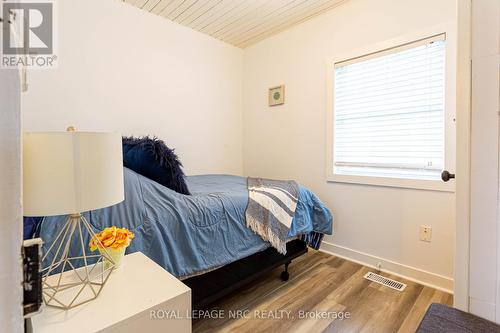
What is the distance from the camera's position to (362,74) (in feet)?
7.64

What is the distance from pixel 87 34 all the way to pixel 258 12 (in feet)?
5.42

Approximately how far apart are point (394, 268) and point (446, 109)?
1.35m

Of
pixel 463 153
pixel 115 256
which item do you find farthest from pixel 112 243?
pixel 463 153

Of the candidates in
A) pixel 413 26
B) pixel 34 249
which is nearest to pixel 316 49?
pixel 413 26

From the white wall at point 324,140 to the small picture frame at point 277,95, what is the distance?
0.21ft

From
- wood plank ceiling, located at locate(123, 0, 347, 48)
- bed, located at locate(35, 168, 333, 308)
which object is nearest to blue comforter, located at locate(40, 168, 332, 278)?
bed, located at locate(35, 168, 333, 308)

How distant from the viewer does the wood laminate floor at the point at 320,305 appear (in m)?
1.49

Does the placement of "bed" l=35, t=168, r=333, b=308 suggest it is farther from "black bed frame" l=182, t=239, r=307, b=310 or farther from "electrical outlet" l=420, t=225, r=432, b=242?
"electrical outlet" l=420, t=225, r=432, b=242

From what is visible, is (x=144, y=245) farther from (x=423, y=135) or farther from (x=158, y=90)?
(x=423, y=135)

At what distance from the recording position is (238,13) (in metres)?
2.64

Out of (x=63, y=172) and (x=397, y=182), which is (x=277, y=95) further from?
(x=63, y=172)

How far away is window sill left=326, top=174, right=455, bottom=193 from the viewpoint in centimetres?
189

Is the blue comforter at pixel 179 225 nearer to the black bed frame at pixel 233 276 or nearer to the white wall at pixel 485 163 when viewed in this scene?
the black bed frame at pixel 233 276

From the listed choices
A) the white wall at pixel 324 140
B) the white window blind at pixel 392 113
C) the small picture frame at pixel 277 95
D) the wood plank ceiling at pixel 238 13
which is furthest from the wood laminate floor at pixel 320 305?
the wood plank ceiling at pixel 238 13
